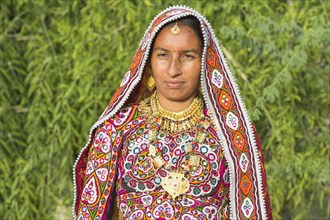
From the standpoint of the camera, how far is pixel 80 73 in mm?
6883

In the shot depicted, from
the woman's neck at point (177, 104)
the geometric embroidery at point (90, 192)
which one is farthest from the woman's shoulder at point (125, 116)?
the geometric embroidery at point (90, 192)

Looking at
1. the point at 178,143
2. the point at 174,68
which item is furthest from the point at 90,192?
the point at 174,68

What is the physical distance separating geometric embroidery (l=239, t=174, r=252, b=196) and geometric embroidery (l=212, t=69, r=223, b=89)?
382mm

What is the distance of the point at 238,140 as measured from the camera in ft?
13.6

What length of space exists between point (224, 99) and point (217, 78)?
0.09 m

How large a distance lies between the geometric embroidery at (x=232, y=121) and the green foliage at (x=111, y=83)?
6.34 feet

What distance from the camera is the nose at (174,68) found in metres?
4.04

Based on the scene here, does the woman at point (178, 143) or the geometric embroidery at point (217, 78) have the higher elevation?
the geometric embroidery at point (217, 78)

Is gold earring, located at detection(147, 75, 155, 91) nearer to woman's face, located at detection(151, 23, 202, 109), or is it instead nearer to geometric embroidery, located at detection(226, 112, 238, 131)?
woman's face, located at detection(151, 23, 202, 109)

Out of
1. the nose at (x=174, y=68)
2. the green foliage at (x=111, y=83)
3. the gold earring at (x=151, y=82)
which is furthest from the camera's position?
the green foliage at (x=111, y=83)

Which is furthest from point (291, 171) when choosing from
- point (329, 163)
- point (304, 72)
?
point (304, 72)

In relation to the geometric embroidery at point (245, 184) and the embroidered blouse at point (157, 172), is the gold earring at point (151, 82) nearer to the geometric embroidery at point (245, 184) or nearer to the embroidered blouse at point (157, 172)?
the embroidered blouse at point (157, 172)

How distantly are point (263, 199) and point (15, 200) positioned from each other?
10.5ft

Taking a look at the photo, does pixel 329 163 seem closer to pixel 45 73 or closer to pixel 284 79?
pixel 284 79
